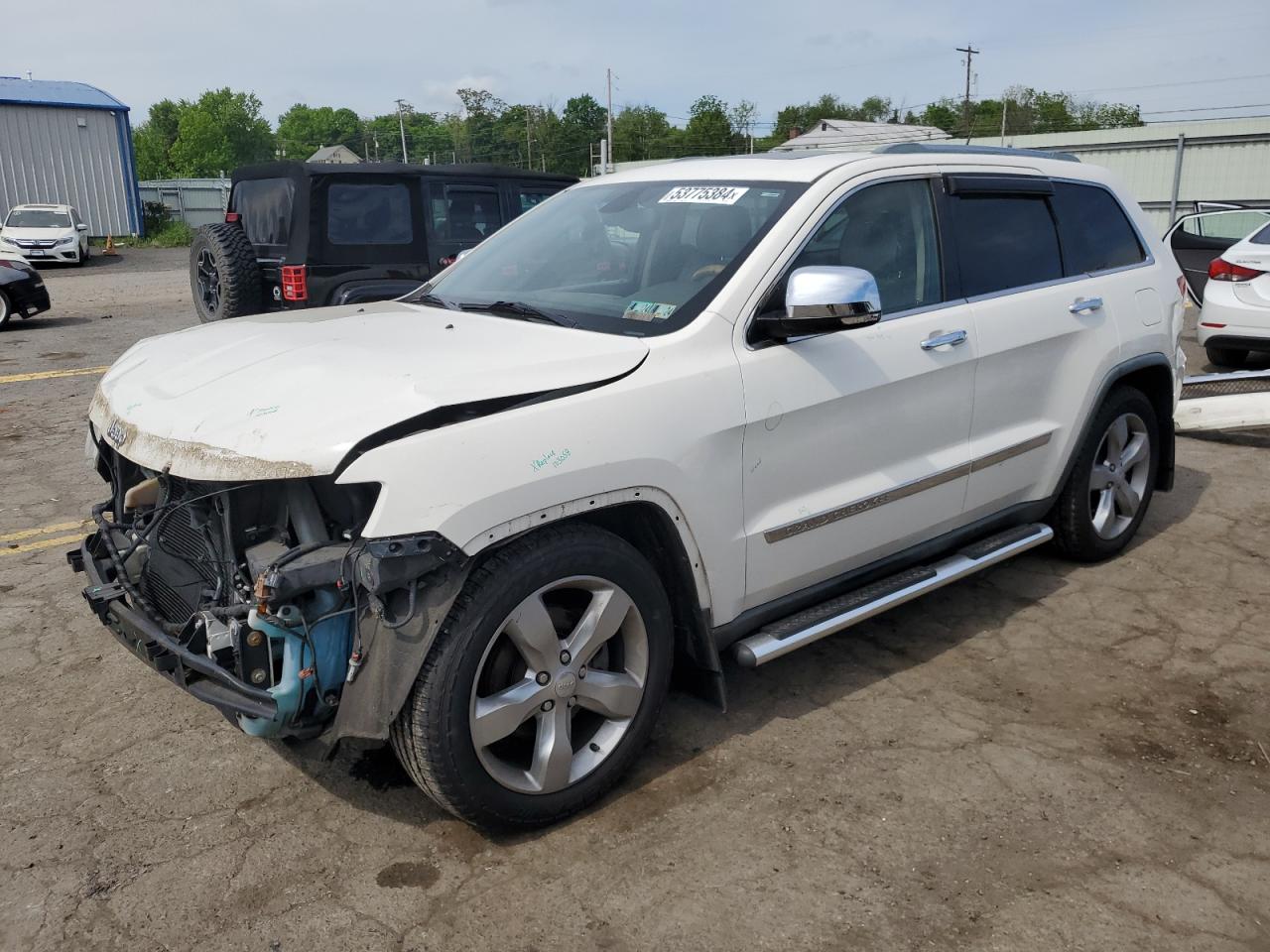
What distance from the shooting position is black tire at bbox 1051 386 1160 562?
4.77m

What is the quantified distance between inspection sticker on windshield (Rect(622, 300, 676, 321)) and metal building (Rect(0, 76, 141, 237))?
111 feet

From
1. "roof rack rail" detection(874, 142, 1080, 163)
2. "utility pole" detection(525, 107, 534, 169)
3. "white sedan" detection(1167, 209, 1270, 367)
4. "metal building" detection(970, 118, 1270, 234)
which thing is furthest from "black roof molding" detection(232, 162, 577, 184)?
"utility pole" detection(525, 107, 534, 169)

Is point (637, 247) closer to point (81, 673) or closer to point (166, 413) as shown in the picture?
point (166, 413)

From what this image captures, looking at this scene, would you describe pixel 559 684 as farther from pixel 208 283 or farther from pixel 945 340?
pixel 208 283

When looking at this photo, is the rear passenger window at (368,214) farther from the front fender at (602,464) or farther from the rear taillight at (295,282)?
the front fender at (602,464)

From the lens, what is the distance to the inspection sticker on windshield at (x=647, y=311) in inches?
132

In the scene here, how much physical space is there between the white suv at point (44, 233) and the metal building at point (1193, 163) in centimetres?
2287

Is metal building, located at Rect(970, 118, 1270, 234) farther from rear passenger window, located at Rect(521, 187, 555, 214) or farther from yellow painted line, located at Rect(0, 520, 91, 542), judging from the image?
yellow painted line, located at Rect(0, 520, 91, 542)

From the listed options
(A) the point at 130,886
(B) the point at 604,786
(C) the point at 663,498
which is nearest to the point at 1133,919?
(B) the point at 604,786

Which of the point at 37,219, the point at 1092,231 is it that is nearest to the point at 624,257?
the point at 1092,231

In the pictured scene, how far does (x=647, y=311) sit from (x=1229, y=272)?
770 cm

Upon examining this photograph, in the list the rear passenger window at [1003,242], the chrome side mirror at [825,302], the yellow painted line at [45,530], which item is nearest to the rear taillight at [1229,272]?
the rear passenger window at [1003,242]

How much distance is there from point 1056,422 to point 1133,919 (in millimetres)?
2335

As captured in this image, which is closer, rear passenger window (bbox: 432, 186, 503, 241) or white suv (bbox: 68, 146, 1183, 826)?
white suv (bbox: 68, 146, 1183, 826)
